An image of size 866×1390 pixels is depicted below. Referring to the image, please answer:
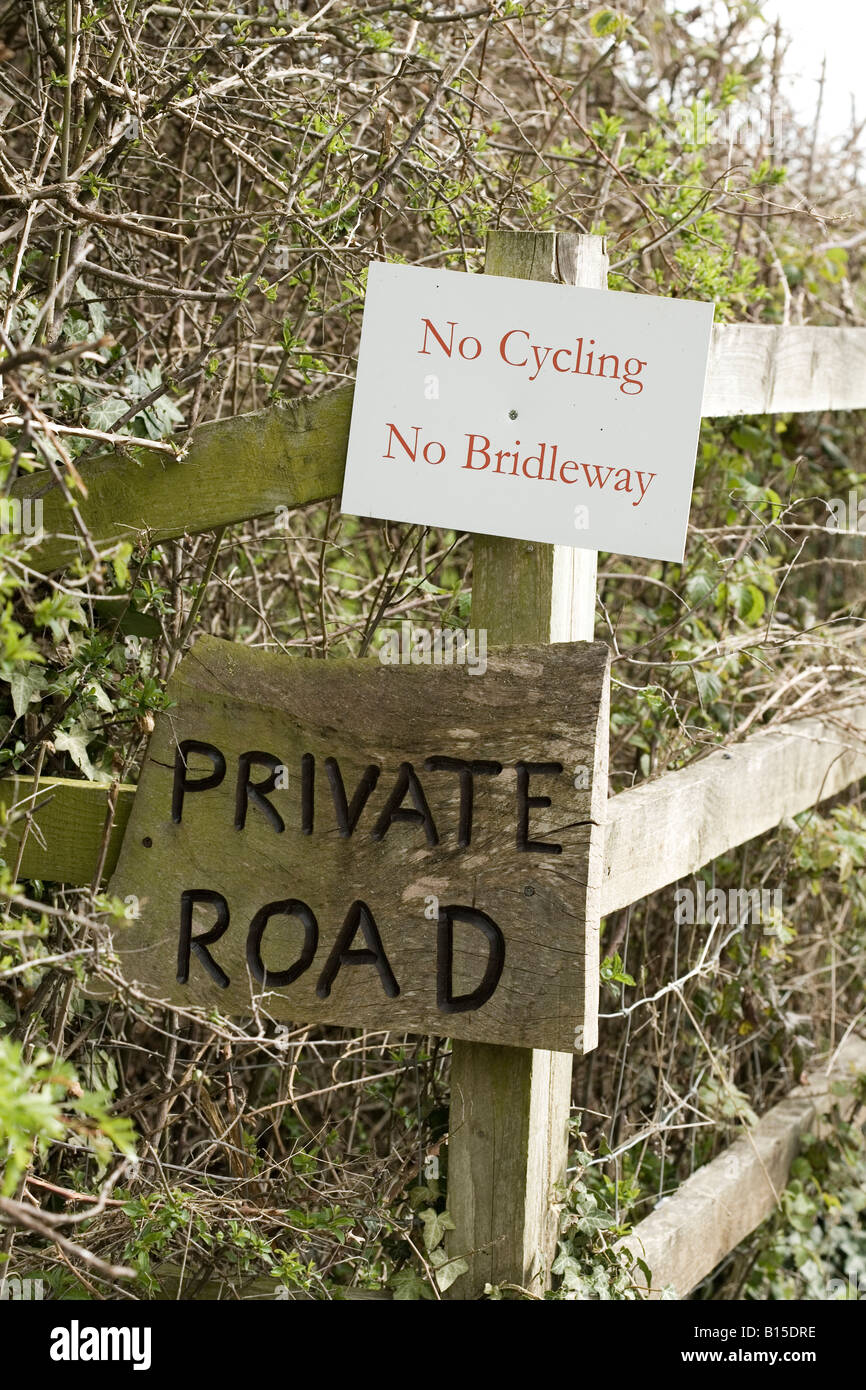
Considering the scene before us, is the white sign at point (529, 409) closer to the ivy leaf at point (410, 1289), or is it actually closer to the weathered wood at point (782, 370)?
the weathered wood at point (782, 370)

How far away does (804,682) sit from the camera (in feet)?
9.94

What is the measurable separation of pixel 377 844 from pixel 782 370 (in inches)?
53.8

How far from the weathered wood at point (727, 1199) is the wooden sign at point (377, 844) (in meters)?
0.60

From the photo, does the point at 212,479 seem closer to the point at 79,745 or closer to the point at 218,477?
the point at 218,477

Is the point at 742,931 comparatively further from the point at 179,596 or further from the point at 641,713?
the point at 179,596

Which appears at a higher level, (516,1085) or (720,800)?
(720,800)

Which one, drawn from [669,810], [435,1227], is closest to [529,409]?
[669,810]

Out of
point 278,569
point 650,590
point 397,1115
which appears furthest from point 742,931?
point 278,569

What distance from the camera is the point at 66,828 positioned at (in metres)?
1.91

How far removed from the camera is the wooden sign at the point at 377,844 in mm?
1662

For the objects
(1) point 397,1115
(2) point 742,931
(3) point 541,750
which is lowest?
(1) point 397,1115

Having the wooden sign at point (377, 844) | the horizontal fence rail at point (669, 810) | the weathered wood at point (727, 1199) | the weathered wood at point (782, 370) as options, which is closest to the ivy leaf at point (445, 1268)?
the weathered wood at point (727, 1199)

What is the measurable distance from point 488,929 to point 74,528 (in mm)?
859

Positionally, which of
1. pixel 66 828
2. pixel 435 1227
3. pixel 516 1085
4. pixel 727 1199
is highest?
pixel 66 828
